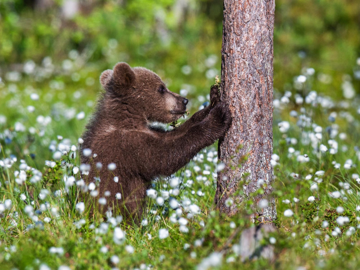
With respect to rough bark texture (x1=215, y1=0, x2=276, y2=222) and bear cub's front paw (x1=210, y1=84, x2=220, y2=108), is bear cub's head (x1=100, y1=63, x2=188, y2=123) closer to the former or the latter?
bear cub's front paw (x1=210, y1=84, x2=220, y2=108)

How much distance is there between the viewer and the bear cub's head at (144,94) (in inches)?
181

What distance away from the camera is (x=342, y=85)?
10797 millimetres

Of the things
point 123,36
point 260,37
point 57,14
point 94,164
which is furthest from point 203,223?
point 57,14

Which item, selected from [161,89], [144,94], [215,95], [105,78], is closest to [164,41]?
[105,78]

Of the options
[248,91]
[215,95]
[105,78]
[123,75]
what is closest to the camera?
[248,91]

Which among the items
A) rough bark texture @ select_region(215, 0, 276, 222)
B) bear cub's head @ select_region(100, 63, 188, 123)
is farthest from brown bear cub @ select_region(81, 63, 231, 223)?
rough bark texture @ select_region(215, 0, 276, 222)

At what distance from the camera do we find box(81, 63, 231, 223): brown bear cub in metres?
4.07

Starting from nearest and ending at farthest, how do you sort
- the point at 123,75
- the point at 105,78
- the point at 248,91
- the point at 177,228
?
the point at 177,228 < the point at 248,91 < the point at 123,75 < the point at 105,78

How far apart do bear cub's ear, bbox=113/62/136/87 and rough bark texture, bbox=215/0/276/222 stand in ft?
3.48

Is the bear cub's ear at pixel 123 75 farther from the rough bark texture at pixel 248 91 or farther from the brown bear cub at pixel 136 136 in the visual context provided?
the rough bark texture at pixel 248 91

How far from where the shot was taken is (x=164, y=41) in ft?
41.8

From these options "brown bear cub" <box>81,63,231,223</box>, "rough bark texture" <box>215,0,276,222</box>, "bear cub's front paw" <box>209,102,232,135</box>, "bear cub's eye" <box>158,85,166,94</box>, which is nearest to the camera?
"rough bark texture" <box>215,0,276,222</box>

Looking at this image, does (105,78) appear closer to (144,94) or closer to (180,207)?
(144,94)

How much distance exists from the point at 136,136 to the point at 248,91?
1.10m
